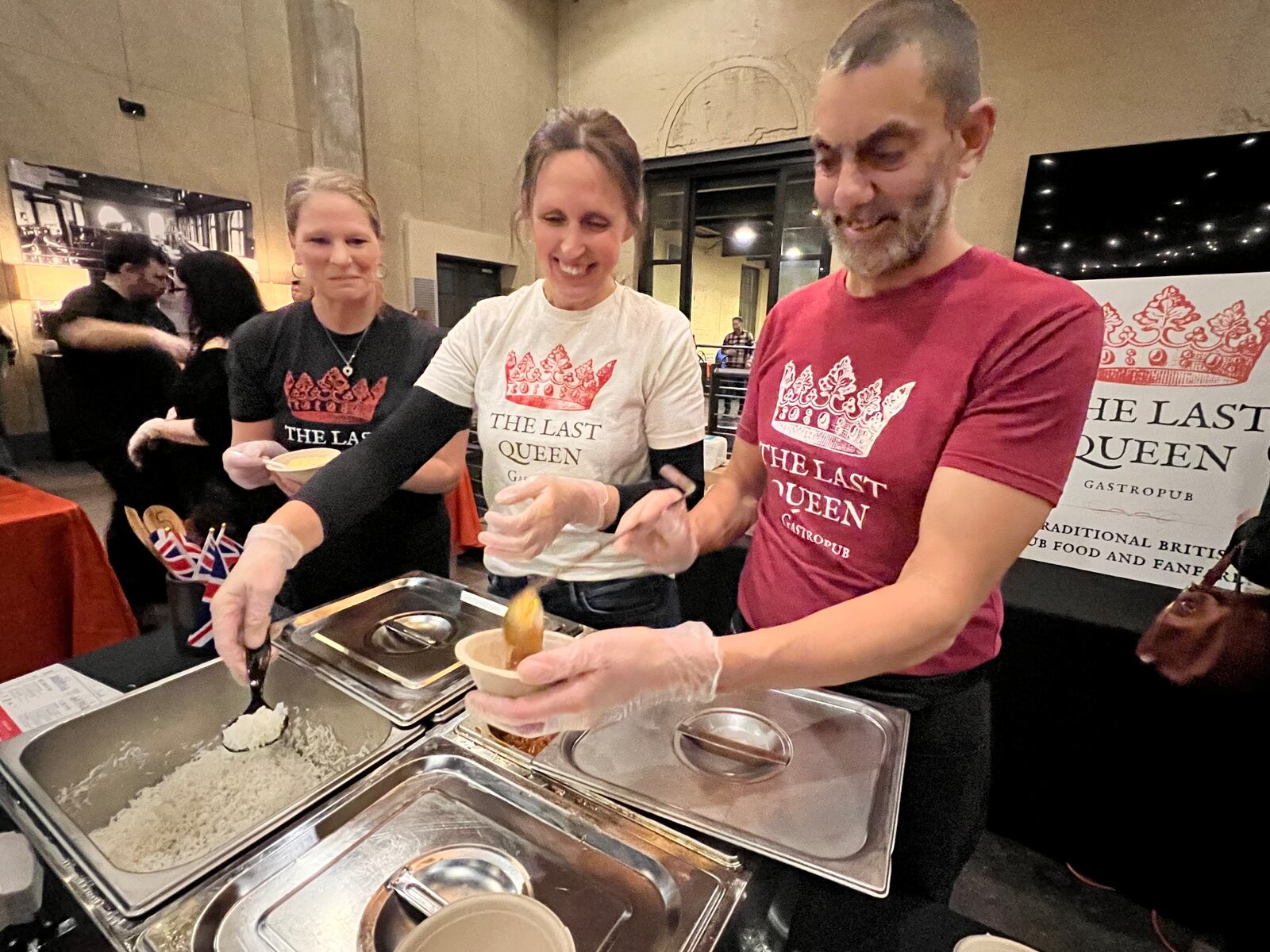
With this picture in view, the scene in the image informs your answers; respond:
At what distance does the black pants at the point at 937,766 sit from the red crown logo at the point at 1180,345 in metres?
1.71

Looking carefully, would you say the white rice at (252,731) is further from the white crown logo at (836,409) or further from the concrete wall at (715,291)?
the concrete wall at (715,291)

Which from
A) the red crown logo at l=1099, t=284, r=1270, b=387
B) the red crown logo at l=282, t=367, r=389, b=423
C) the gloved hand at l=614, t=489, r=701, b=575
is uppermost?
the red crown logo at l=1099, t=284, r=1270, b=387

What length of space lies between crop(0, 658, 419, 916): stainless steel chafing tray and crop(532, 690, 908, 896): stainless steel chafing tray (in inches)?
12.5

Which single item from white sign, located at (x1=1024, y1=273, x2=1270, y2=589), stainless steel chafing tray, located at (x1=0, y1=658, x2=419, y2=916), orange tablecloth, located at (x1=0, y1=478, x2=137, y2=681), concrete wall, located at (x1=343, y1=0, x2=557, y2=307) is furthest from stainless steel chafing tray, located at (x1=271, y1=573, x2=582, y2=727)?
concrete wall, located at (x1=343, y1=0, x2=557, y2=307)

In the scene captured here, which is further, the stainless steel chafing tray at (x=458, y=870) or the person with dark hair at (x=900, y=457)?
the person with dark hair at (x=900, y=457)

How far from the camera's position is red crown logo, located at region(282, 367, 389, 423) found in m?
1.62

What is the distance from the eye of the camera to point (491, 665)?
78 centimetres

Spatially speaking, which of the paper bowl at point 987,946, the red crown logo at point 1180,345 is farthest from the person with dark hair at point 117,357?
the red crown logo at point 1180,345

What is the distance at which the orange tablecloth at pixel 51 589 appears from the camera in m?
2.08

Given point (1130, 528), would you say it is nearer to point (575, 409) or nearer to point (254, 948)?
point (575, 409)

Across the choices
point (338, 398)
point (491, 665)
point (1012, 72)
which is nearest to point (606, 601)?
point (491, 665)

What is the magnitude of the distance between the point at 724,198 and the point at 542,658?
232 inches

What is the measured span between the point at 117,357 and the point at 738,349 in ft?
13.6

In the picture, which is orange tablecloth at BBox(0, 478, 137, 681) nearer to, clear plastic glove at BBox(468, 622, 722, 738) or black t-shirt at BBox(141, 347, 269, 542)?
black t-shirt at BBox(141, 347, 269, 542)
